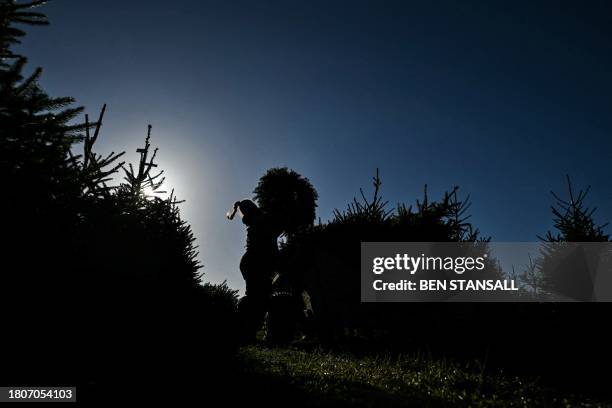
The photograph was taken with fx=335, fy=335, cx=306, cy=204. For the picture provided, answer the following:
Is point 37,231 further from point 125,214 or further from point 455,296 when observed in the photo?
point 455,296

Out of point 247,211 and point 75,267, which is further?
point 247,211

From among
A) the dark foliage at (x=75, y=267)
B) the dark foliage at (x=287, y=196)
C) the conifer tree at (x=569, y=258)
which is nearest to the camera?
the dark foliage at (x=75, y=267)

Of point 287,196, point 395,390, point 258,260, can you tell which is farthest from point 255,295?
point 287,196

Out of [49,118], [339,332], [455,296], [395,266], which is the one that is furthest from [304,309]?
[49,118]

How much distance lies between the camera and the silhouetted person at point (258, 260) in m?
11.4

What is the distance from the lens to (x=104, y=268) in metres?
4.56

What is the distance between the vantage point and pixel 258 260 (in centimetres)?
1211

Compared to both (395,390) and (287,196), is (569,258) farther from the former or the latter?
(287,196)

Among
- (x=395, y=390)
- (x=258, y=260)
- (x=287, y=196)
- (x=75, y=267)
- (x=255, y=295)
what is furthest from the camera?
(x=287, y=196)

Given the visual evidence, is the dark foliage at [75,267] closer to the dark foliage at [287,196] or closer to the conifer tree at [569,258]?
the conifer tree at [569,258]

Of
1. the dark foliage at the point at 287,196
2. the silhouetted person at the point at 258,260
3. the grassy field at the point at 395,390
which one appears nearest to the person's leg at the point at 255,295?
the silhouetted person at the point at 258,260

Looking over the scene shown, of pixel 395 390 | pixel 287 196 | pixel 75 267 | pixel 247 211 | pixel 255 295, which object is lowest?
pixel 395 390

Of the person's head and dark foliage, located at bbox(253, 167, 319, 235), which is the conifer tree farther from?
dark foliage, located at bbox(253, 167, 319, 235)

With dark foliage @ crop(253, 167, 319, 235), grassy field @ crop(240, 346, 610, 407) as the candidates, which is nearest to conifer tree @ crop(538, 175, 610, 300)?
grassy field @ crop(240, 346, 610, 407)
